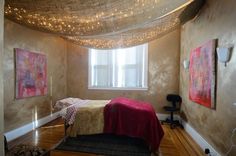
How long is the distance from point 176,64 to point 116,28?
8.74 ft

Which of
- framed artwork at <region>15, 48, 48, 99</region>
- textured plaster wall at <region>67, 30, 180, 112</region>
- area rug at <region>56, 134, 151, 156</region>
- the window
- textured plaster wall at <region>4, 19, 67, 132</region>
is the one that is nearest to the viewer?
area rug at <region>56, 134, 151, 156</region>

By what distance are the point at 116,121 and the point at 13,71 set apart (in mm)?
2242

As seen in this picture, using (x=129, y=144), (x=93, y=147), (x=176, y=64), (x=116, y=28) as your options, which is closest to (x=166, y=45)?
(x=176, y=64)

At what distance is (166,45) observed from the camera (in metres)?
4.62

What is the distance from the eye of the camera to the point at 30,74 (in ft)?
11.9

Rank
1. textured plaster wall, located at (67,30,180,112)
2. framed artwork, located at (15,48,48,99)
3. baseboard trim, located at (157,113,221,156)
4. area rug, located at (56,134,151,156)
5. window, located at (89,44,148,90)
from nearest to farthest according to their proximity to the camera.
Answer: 1. baseboard trim, located at (157,113,221,156)
2. area rug, located at (56,134,151,156)
3. framed artwork, located at (15,48,48,99)
4. textured plaster wall, located at (67,30,180,112)
5. window, located at (89,44,148,90)

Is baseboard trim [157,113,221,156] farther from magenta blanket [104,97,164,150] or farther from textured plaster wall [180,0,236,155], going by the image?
magenta blanket [104,97,164,150]

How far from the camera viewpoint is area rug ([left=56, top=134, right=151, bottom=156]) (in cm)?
266

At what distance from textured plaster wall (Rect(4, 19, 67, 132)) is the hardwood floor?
0.38 metres

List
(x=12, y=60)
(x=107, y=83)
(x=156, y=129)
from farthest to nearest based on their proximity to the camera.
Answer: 1. (x=107, y=83)
2. (x=12, y=60)
3. (x=156, y=129)

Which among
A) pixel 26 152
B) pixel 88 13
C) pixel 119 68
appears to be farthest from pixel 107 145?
pixel 119 68

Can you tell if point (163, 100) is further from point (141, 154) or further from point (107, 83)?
point (141, 154)

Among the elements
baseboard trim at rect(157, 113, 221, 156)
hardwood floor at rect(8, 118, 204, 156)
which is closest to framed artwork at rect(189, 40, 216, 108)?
baseboard trim at rect(157, 113, 221, 156)

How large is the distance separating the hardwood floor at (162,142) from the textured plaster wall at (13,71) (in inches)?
14.9
